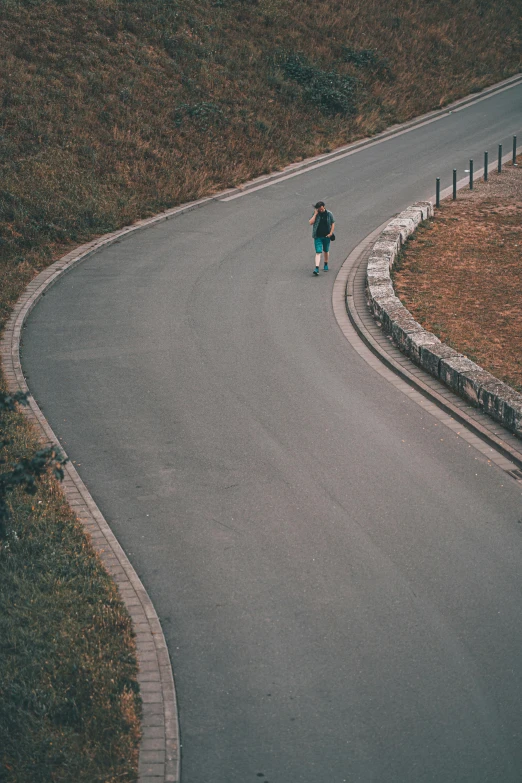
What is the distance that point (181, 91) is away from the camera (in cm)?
2947

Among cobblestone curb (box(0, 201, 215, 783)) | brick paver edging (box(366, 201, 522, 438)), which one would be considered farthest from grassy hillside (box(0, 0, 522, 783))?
brick paver edging (box(366, 201, 522, 438))

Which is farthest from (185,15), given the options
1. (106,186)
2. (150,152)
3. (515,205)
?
(515,205)

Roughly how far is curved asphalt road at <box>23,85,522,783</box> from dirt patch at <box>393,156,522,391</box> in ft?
5.51

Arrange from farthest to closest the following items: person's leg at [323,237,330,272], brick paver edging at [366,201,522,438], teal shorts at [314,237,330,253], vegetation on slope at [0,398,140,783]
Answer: person's leg at [323,237,330,272] → teal shorts at [314,237,330,253] → brick paver edging at [366,201,522,438] → vegetation on slope at [0,398,140,783]

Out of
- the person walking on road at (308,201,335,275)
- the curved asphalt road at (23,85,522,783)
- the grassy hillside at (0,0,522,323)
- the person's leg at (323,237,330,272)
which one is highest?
the grassy hillside at (0,0,522,323)

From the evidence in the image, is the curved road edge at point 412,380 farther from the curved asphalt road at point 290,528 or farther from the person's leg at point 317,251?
the person's leg at point 317,251

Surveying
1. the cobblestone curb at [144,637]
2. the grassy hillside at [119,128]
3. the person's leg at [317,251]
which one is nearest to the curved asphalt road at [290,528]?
the cobblestone curb at [144,637]

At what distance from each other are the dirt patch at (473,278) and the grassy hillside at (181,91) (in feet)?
24.2

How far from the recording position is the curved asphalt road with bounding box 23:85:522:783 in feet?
22.6

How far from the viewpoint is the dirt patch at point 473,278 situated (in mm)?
13867

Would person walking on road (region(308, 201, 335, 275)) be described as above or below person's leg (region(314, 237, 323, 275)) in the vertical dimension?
above

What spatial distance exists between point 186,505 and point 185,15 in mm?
29318

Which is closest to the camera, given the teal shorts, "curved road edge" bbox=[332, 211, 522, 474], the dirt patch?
"curved road edge" bbox=[332, 211, 522, 474]

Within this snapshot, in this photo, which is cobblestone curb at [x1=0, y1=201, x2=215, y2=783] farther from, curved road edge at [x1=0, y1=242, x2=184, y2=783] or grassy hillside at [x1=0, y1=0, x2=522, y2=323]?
grassy hillside at [x1=0, y1=0, x2=522, y2=323]
